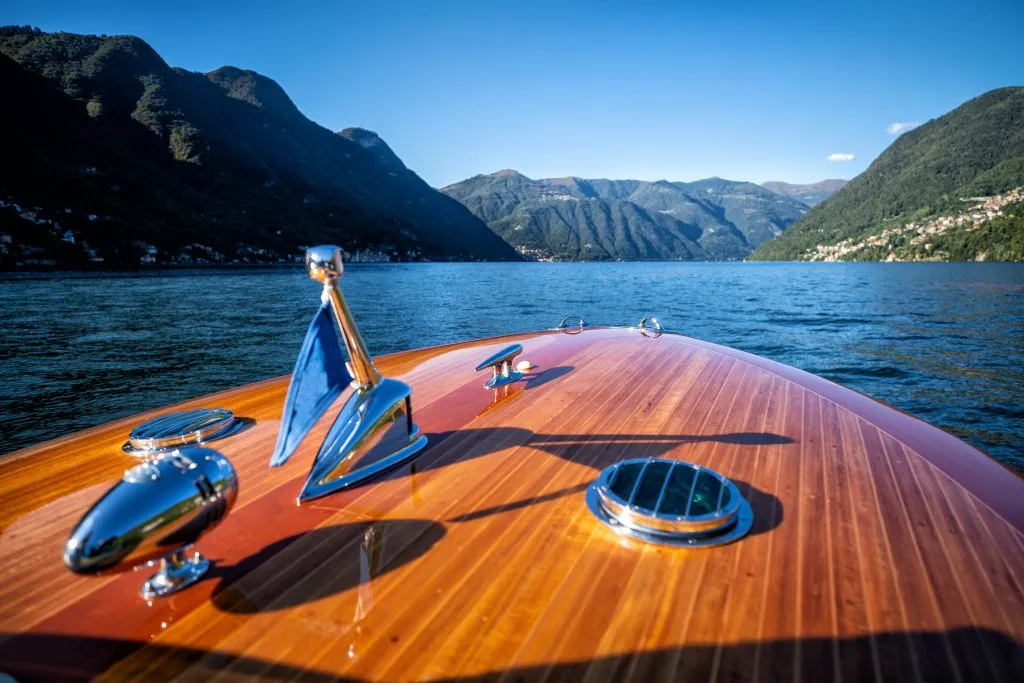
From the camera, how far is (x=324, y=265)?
1631 millimetres

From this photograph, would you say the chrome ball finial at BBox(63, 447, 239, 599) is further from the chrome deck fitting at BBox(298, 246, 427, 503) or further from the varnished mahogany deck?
the chrome deck fitting at BBox(298, 246, 427, 503)

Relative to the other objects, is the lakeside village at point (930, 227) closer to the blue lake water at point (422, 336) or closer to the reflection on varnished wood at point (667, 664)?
the blue lake water at point (422, 336)

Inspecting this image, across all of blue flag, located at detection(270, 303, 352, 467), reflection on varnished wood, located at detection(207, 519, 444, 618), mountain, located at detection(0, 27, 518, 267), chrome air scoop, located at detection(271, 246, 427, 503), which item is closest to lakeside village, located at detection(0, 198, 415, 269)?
mountain, located at detection(0, 27, 518, 267)

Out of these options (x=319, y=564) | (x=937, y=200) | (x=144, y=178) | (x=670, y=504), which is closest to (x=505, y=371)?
(x=670, y=504)

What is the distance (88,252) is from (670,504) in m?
58.6

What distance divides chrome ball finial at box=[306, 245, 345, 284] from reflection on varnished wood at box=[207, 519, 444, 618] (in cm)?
95

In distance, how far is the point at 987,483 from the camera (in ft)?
7.16

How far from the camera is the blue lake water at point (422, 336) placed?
29.0ft

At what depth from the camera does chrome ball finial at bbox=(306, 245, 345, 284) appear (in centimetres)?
162

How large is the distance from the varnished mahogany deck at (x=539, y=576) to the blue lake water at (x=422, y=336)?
23.5 ft

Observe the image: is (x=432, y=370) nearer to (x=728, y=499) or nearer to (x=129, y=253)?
(x=728, y=499)

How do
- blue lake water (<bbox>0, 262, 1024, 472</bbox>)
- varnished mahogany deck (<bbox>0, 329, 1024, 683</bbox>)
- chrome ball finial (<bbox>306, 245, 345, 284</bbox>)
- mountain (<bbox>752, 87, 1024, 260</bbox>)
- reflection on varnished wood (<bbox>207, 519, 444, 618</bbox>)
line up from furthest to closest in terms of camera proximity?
mountain (<bbox>752, 87, 1024, 260</bbox>)
blue lake water (<bbox>0, 262, 1024, 472</bbox>)
chrome ball finial (<bbox>306, 245, 345, 284</bbox>)
reflection on varnished wood (<bbox>207, 519, 444, 618</bbox>)
varnished mahogany deck (<bbox>0, 329, 1024, 683</bbox>)

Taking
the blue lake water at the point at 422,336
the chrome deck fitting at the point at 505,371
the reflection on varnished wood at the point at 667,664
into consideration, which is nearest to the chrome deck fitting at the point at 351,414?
the reflection on varnished wood at the point at 667,664

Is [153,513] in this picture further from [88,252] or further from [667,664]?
[88,252]
